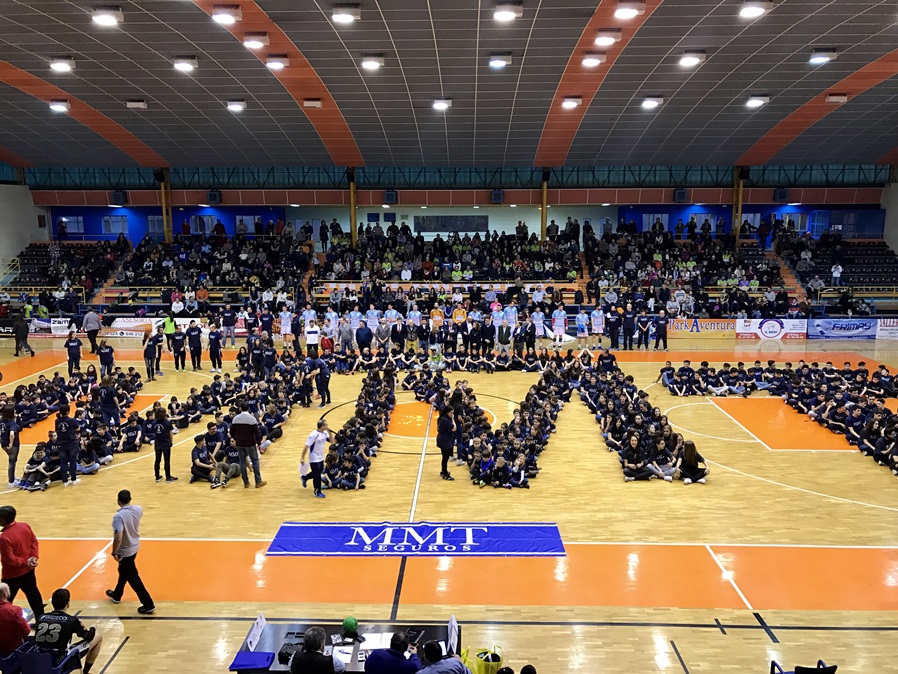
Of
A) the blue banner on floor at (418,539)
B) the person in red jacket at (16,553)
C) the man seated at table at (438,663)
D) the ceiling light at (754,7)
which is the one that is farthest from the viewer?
the ceiling light at (754,7)

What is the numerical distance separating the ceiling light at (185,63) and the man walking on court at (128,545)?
2149 centimetres

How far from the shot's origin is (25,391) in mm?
22688

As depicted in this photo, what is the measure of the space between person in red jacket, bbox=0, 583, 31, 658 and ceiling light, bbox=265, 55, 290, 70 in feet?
75.2

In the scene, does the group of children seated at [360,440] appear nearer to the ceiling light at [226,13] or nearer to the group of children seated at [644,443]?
the group of children seated at [644,443]

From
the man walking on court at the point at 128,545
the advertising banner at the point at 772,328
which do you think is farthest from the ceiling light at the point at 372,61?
the advertising banner at the point at 772,328

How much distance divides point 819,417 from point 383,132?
25824 mm

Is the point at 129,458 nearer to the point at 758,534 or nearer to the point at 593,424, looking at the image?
the point at 593,424

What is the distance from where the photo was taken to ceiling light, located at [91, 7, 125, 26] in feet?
72.2

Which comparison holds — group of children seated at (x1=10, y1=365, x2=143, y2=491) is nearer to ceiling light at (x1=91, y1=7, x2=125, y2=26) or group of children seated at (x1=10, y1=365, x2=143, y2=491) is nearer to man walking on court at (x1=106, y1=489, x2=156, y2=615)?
man walking on court at (x1=106, y1=489, x2=156, y2=615)

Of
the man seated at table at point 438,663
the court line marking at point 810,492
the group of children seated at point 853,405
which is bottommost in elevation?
the court line marking at point 810,492

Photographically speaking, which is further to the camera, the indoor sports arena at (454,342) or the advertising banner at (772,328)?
the advertising banner at (772,328)

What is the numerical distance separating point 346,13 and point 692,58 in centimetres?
1353

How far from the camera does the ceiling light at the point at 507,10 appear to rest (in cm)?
2217

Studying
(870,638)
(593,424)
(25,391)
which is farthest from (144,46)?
(870,638)
